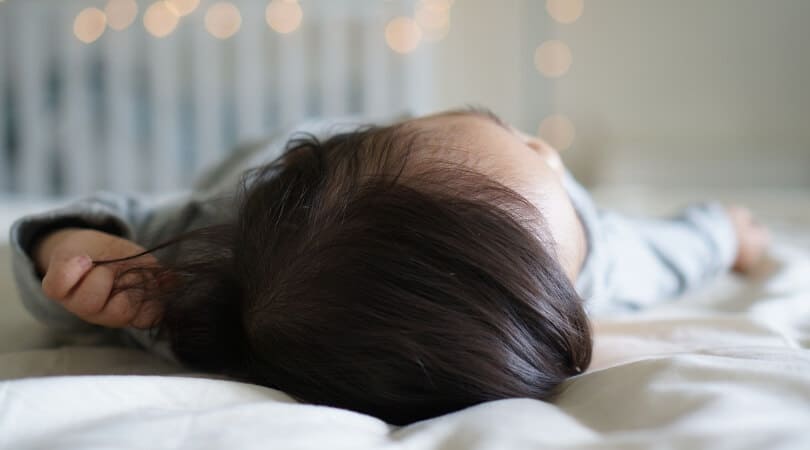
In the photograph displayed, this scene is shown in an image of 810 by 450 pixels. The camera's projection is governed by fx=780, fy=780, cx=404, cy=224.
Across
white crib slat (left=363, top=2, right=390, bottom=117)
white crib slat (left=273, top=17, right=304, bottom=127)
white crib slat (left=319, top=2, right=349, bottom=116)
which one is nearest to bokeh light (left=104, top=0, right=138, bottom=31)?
white crib slat (left=273, top=17, right=304, bottom=127)

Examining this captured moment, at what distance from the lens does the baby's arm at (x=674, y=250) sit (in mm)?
1029

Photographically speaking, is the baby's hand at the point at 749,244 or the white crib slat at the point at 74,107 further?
the white crib slat at the point at 74,107

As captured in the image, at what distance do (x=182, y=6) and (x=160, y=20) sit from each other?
0.08 metres

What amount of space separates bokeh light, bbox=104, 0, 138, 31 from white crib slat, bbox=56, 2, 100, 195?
0.27ft

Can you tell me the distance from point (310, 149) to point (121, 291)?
19cm

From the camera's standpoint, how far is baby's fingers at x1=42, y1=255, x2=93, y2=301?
22.1 inches

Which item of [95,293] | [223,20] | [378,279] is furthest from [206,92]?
[378,279]

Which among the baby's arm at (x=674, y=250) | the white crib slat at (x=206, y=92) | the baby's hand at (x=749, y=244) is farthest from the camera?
the white crib slat at (x=206, y=92)

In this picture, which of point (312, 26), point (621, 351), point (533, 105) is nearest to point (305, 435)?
point (621, 351)

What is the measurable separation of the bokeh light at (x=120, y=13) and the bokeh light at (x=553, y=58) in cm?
125

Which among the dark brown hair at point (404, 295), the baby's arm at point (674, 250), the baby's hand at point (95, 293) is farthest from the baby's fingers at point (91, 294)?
the baby's arm at point (674, 250)

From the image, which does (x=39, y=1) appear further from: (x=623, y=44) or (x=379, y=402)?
(x=379, y=402)

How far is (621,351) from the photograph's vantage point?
0.65 meters

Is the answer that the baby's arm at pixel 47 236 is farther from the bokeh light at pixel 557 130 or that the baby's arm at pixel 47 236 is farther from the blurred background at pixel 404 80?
the bokeh light at pixel 557 130
